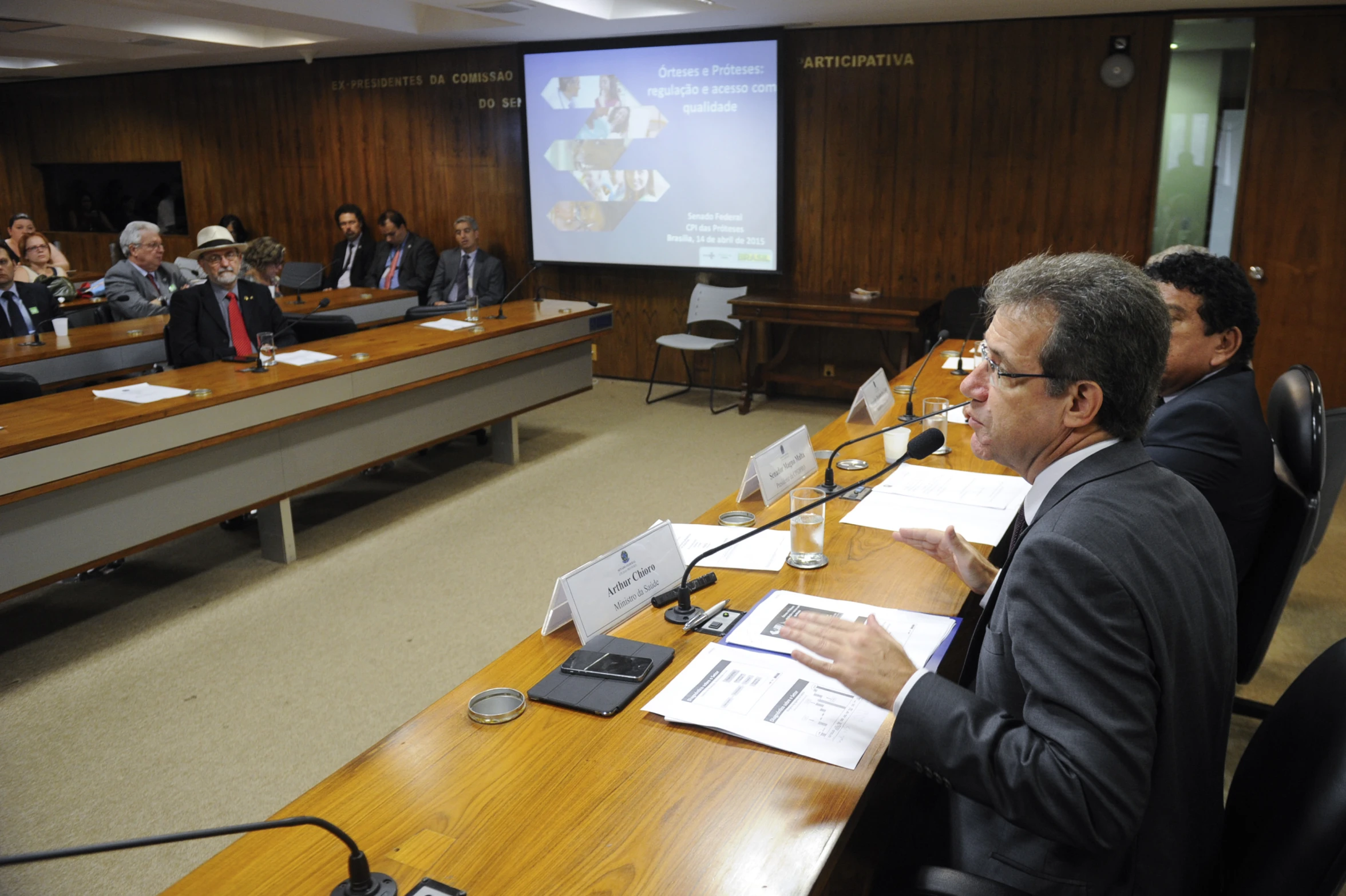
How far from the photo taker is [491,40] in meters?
6.73

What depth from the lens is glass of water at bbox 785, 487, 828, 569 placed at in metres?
1.92

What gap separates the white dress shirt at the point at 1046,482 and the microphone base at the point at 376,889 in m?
0.61

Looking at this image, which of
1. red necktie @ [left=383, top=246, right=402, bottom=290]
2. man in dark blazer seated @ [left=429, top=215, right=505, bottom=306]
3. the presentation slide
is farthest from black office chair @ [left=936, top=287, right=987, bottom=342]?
red necktie @ [left=383, top=246, right=402, bottom=290]

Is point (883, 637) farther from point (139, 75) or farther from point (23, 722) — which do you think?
point (139, 75)

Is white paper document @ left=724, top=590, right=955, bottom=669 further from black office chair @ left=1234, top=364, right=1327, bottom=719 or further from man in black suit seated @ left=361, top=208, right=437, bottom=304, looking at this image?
man in black suit seated @ left=361, top=208, right=437, bottom=304

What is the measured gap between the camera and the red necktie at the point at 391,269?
732cm

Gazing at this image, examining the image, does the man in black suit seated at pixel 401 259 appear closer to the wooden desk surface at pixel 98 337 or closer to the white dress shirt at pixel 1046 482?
the wooden desk surface at pixel 98 337

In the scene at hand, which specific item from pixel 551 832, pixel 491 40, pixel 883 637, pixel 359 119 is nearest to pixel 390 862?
pixel 551 832

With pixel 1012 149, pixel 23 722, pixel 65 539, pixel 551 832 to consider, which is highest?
pixel 1012 149

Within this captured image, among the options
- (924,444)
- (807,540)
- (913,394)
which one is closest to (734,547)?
(807,540)

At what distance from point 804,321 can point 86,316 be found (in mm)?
4369

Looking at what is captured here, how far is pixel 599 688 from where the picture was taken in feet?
4.87

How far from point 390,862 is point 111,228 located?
1011cm

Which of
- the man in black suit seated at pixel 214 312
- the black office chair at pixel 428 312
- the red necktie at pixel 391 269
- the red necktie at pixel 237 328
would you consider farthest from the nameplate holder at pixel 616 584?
the red necktie at pixel 391 269
